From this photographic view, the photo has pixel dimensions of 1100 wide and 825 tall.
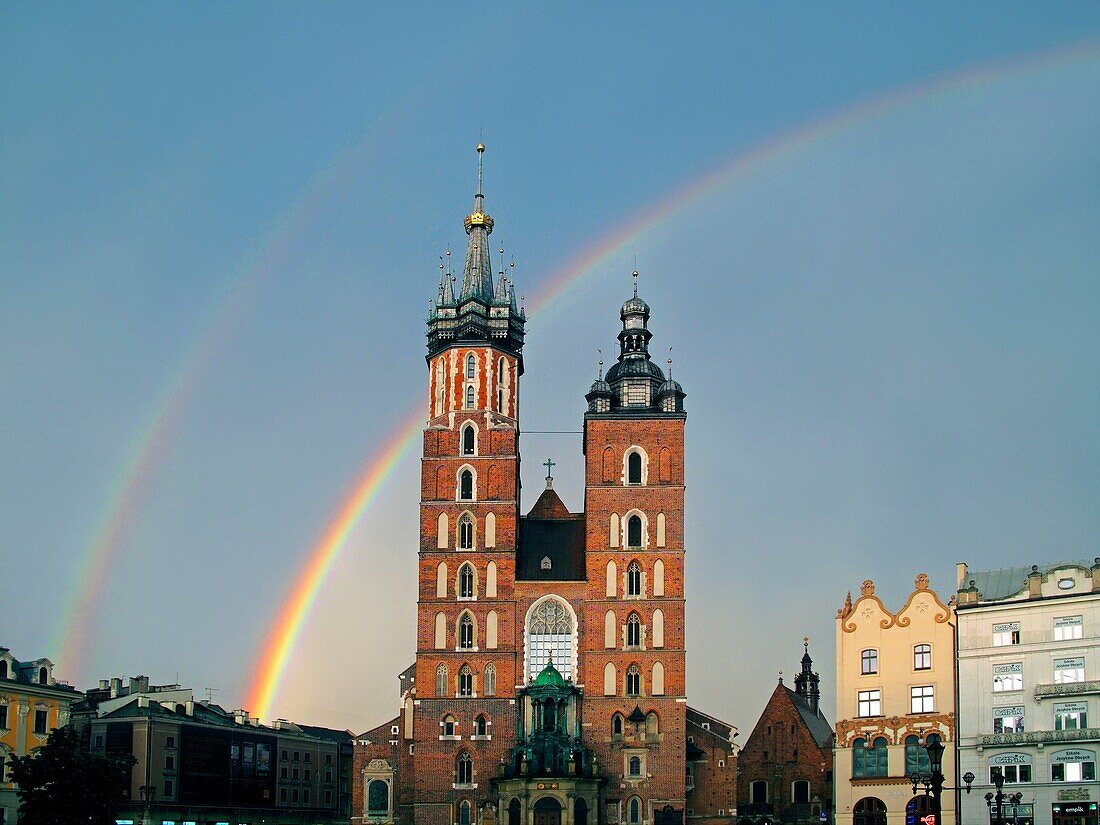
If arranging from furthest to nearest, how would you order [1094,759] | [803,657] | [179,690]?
[803,657] < [179,690] < [1094,759]

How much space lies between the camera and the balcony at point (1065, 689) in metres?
73.4

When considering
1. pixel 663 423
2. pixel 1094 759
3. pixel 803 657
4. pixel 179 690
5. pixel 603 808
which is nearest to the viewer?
pixel 1094 759

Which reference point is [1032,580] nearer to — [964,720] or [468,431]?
[964,720]

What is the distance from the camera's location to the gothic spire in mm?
110750

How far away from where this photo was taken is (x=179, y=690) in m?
125

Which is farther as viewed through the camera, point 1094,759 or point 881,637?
point 881,637

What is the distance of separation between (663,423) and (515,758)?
2369 cm

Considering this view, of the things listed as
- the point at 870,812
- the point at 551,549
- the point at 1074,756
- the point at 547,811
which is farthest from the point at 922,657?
the point at 551,549

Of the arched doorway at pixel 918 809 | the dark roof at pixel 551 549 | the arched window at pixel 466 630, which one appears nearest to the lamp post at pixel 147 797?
the arched window at pixel 466 630

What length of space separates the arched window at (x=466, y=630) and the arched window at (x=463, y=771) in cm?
716

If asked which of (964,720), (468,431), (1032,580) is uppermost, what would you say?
(468,431)

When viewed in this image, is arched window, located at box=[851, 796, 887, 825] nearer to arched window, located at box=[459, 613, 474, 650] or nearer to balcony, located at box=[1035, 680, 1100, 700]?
balcony, located at box=[1035, 680, 1100, 700]

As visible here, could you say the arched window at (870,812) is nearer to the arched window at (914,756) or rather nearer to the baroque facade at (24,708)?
the arched window at (914,756)

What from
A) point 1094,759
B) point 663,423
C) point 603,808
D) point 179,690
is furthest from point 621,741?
point 179,690
